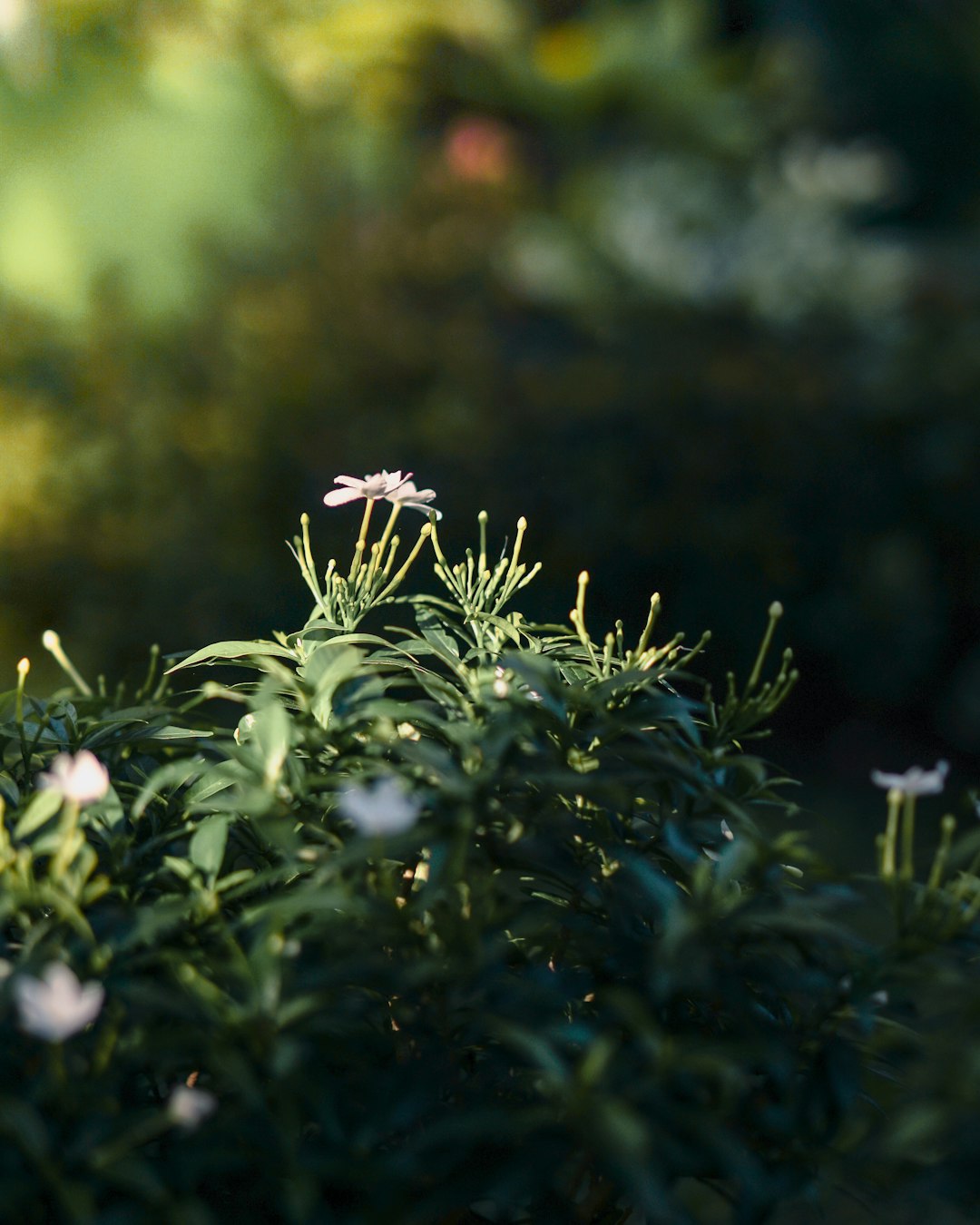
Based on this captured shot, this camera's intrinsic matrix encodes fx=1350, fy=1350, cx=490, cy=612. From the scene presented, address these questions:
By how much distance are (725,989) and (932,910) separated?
0.15 meters

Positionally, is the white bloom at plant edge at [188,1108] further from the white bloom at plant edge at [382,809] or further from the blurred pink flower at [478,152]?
the blurred pink flower at [478,152]

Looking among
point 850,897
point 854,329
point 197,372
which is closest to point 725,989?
point 850,897

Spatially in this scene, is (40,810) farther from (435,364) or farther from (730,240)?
(730,240)

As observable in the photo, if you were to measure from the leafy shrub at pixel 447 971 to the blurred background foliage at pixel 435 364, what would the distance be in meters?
2.97

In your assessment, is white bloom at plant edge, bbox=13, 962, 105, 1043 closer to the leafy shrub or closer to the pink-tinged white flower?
the leafy shrub

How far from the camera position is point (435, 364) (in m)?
4.67

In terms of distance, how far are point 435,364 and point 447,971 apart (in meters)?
4.03

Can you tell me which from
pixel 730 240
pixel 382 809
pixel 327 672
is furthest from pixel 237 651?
pixel 730 240

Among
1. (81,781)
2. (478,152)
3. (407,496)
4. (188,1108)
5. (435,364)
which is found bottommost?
(435,364)

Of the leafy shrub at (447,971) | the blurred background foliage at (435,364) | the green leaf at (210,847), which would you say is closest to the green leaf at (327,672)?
the leafy shrub at (447,971)

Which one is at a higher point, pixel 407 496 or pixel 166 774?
pixel 407 496

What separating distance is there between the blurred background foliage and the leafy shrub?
297 cm

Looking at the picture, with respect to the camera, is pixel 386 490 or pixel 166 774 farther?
pixel 386 490

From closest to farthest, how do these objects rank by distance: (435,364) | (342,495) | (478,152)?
(342,495) → (435,364) → (478,152)
